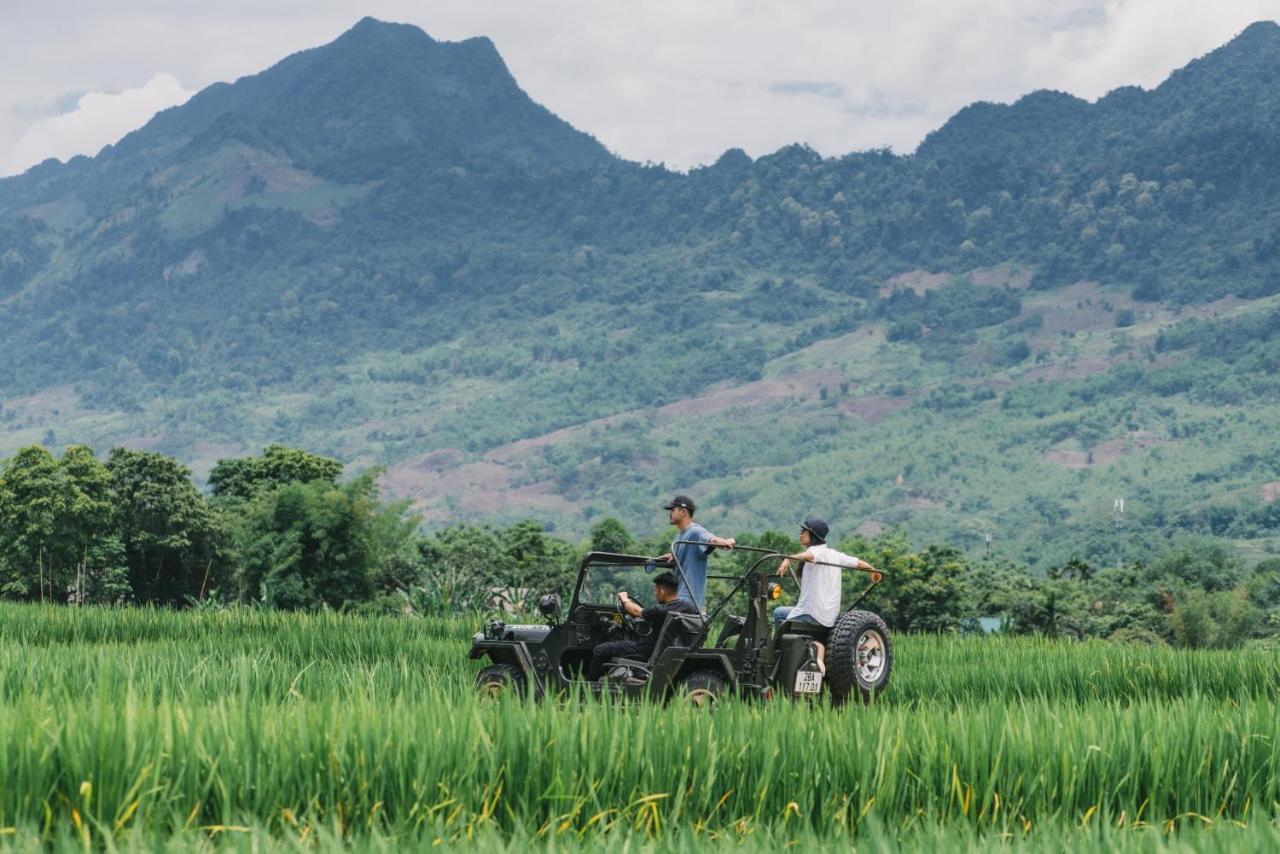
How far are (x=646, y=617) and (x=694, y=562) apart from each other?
28.9 inches

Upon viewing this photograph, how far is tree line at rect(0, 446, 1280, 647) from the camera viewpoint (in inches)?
2473

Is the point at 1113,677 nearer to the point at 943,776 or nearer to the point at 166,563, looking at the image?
the point at 943,776

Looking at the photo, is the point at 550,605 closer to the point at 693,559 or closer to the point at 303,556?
the point at 693,559

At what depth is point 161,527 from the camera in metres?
69.3

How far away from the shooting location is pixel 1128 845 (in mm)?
6379

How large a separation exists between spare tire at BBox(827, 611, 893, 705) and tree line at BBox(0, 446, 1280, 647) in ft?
119

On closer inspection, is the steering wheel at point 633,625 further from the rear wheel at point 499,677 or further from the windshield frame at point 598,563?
the rear wheel at point 499,677

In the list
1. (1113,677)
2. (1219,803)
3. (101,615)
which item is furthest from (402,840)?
(101,615)

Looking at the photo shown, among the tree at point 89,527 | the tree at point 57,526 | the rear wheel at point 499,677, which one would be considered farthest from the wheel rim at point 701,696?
the tree at point 89,527

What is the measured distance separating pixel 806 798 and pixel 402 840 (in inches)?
94.0

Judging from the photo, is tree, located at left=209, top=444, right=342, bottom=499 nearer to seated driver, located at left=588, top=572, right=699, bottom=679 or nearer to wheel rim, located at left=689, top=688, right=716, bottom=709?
seated driver, located at left=588, top=572, right=699, bottom=679

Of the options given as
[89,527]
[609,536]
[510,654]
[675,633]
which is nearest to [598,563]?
[510,654]

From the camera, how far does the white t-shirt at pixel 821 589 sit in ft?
46.5

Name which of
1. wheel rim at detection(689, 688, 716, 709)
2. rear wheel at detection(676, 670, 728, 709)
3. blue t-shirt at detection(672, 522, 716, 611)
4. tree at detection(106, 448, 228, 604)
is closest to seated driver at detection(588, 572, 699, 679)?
blue t-shirt at detection(672, 522, 716, 611)
